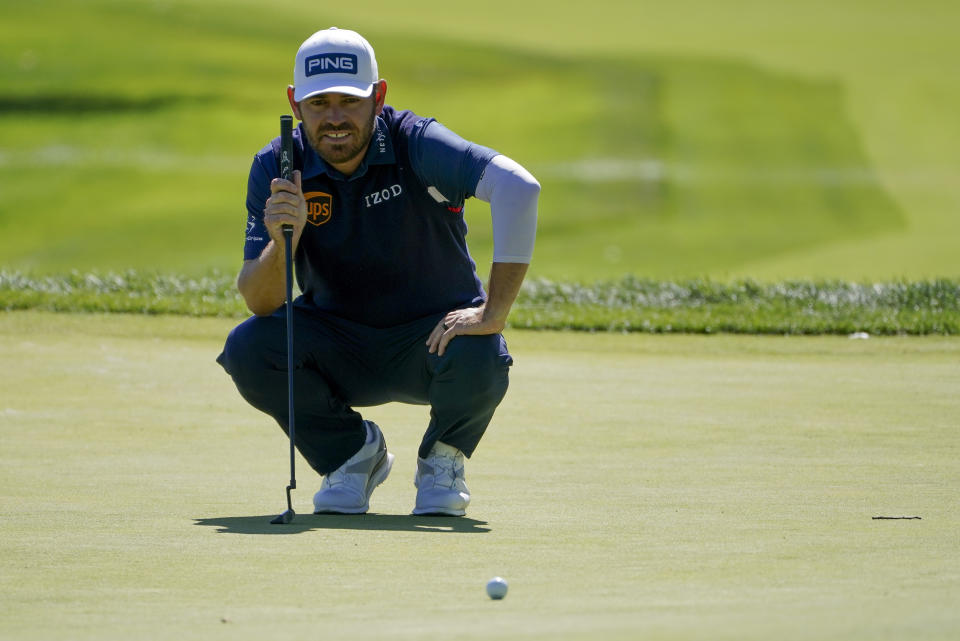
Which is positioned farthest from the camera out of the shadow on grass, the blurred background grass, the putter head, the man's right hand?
the blurred background grass

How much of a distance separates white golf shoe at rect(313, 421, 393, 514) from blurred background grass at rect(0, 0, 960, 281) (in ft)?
30.1

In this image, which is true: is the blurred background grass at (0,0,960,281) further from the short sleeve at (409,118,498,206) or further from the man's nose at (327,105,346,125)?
the man's nose at (327,105,346,125)

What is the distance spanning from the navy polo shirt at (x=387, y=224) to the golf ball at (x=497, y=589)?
6.17ft

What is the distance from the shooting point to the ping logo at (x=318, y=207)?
197 inches

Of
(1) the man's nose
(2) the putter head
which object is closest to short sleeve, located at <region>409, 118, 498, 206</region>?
(1) the man's nose

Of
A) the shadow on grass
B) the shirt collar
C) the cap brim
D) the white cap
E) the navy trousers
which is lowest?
the shadow on grass

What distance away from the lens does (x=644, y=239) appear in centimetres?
1634

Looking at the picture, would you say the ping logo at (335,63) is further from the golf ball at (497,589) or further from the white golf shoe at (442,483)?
the golf ball at (497,589)

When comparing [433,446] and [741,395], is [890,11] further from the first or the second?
[433,446]

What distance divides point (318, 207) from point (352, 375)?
1.94 ft

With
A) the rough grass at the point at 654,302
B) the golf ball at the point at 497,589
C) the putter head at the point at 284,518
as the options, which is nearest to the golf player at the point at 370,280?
the putter head at the point at 284,518

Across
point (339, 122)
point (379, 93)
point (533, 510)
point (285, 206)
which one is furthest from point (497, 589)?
point (379, 93)

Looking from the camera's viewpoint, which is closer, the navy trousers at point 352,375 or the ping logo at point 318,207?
the navy trousers at point 352,375

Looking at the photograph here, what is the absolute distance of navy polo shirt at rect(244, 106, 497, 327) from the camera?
16.3ft
